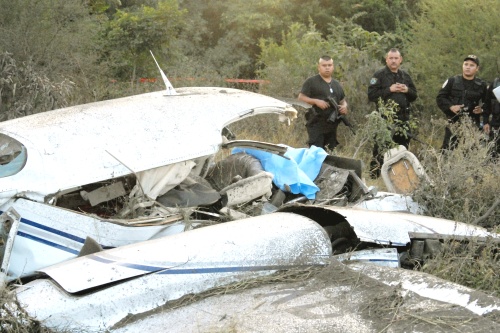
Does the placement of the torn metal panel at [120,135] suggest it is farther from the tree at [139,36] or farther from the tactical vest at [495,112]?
the tree at [139,36]

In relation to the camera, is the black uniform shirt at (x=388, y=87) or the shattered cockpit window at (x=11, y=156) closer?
the shattered cockpit window at (x=11, y=156)

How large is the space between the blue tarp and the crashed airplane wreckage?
0.01 m

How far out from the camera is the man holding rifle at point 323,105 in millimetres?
9391

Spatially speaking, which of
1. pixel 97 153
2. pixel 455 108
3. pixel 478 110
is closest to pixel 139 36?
pixel 455 108

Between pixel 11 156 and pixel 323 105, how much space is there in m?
4.99

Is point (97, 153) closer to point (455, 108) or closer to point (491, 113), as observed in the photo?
point (455, 108)

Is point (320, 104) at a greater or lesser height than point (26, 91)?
greater

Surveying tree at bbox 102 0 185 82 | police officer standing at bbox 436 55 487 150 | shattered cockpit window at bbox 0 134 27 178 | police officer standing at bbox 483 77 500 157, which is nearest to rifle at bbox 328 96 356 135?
police officer standing at bbox 436 55 487 150

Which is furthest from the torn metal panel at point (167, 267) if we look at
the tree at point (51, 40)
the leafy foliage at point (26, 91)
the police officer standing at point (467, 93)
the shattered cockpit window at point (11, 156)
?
the tree at point (51, 40)

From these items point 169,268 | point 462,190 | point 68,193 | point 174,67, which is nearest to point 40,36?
point 174,67

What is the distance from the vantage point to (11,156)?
5.09 metres

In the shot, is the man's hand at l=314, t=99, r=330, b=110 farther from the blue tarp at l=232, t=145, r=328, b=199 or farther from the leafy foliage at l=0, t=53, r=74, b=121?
the leafy foliage at l=0, t=53, r=74, b=121

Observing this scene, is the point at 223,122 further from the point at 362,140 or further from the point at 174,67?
the point at 174,67

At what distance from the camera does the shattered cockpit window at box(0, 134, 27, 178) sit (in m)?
4.97
